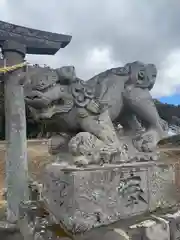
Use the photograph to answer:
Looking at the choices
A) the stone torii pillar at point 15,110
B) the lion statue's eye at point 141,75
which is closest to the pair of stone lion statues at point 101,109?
the lion statue's eye at point 141,75

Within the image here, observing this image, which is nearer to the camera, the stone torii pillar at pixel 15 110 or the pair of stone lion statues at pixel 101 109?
the pair of stone lion statues at pixel 101 109

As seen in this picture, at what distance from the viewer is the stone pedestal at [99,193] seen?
158 centimetres

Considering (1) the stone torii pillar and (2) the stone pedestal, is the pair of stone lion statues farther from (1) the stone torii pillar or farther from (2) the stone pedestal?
(1) the stone torii pillar

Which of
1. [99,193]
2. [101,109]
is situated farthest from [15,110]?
[99,193]

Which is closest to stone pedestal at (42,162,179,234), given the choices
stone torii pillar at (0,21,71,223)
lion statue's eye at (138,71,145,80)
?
lion statue's eye at (138,71,145,80)

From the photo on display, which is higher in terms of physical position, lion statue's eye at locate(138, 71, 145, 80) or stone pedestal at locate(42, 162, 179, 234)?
lion statue's eye at locate(138, 71, 145, 80)

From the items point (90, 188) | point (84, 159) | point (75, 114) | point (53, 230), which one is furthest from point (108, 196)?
point (75, 114)

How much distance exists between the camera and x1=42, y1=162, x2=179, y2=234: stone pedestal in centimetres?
158

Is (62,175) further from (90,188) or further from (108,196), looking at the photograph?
(108,196)

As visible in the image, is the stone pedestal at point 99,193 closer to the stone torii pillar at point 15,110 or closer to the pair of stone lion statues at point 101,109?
the pair of stone lion statues at point 101,109

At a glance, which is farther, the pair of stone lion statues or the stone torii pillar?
the stone torii pillar

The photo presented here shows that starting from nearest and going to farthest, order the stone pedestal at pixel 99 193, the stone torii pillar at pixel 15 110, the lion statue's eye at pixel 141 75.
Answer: the stone pedestal at pixel 99 193 < the lion statue's eye at pixel 141 75 < the stone torii pillar at pixel 15 110

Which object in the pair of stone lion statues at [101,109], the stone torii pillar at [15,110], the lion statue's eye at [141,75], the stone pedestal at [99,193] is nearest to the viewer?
the stone pedestal at [99,193]

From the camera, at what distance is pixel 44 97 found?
1.70 metres
